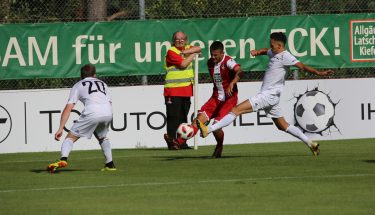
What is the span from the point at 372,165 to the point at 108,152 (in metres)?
3.67

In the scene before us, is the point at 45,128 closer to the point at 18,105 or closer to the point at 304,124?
the point at 18,105

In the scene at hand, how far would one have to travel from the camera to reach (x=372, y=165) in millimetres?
16438

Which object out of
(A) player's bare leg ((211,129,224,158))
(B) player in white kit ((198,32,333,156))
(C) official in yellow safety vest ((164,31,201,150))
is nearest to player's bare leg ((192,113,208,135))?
(A) player's bare leg ((211,129,224,158))

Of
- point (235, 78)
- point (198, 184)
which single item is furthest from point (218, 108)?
point (198, 184)

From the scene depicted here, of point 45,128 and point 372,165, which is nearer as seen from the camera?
point 372,165

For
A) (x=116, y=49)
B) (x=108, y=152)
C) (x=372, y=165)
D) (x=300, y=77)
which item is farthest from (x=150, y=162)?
(x=300, y=77)

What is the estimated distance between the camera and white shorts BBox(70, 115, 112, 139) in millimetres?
16078

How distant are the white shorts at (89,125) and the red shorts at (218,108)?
260 centimetres

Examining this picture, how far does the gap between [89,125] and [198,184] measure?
2.62 m

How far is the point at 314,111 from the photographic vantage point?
23391mm

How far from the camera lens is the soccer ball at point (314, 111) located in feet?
76.5

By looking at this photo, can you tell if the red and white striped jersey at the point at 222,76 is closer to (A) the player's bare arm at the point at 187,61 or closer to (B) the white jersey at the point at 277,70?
(B) the white jersey at the point at 277,70

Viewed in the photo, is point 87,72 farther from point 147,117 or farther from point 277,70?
point 147,117

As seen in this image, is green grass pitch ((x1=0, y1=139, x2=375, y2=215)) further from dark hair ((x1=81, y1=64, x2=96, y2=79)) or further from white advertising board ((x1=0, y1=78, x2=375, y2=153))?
white advertising board ((x1=0, y1=78, x2=375, y2=153))
